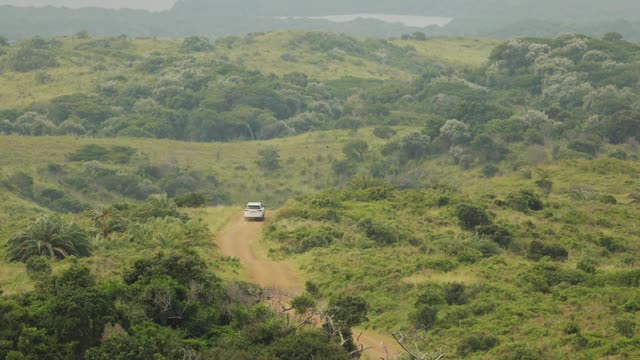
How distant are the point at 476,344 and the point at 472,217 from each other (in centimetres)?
2178

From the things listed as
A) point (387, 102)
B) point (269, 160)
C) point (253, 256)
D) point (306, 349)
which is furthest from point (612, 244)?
point (387, 102)

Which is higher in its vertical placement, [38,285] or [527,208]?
[38,285]

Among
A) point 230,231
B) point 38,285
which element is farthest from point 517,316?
point 230,231

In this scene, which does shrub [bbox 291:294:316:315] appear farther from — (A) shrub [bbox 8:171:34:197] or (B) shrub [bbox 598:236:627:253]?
(A) shrub [bbox 8:171:34:197]

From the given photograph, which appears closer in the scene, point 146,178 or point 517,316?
point 517,316

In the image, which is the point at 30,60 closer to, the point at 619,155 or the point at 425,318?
the point at 619,155

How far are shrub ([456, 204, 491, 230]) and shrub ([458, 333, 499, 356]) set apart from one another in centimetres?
2103

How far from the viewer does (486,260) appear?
4209 cm

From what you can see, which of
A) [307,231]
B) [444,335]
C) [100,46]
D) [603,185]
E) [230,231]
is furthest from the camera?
[100,46]

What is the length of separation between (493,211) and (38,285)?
108 feet

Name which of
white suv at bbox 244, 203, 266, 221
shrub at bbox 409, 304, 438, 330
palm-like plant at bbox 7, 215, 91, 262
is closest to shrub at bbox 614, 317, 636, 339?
shrub at bbox 409, 304, 438, 330

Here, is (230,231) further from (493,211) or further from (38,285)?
(38,285)

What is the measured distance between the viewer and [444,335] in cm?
3194

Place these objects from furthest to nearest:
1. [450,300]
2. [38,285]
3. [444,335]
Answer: [450,300], [444,335], [38,285]
